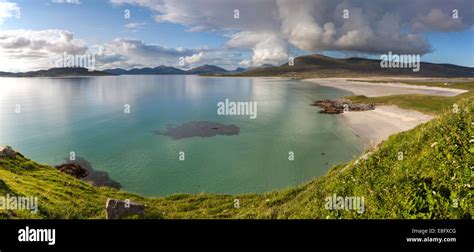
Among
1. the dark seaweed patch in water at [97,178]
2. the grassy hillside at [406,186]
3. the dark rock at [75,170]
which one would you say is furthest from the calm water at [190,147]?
the grassy hillside at [406,186]

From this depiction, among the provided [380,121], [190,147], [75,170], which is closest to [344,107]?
[380,121]

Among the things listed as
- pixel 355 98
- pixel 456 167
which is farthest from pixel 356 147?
pixel 355 98

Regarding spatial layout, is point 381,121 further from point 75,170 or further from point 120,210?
point 120,210

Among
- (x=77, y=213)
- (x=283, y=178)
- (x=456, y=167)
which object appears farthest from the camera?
(x=283, y=178)

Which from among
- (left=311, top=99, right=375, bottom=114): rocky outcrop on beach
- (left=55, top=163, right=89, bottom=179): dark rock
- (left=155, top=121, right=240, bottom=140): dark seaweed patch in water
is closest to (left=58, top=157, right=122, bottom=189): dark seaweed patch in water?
(left=55, top=163, right=89, bottom=179): dark rock

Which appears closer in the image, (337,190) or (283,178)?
(337,190)
